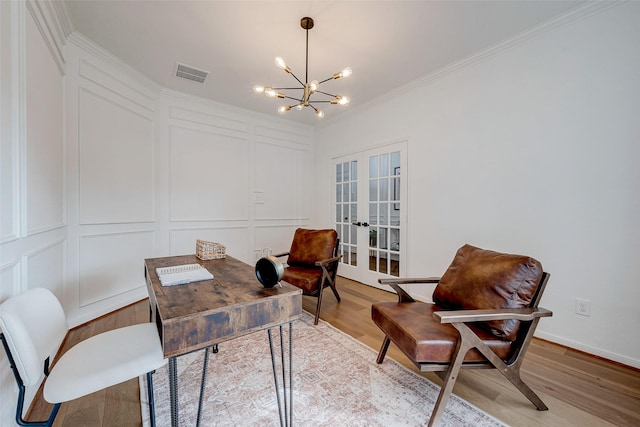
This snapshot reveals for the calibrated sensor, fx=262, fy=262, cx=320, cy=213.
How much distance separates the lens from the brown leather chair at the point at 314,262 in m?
2.74

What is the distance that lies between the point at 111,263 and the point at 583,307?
4531 millimetres

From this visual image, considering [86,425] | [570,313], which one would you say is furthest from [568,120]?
[86,425]

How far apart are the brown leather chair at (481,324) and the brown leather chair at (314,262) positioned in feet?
3.47

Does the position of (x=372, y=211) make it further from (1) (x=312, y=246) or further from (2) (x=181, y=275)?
(2) (x=181, y=275)

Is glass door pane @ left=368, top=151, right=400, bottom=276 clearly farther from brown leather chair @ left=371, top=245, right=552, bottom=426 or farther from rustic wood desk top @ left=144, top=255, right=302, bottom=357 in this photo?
rustic wood desk top @ left=144, top=255, right=302, bottom=357

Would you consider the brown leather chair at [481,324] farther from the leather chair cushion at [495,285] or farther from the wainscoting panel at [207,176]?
the wainscoting panel at [207,176]

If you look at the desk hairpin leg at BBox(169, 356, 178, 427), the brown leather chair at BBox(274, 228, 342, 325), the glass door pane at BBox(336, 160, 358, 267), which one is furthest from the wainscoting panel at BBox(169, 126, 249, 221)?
the desk hairpin leg at BBox(169, 356, 178, 427)

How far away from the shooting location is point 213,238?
402cm

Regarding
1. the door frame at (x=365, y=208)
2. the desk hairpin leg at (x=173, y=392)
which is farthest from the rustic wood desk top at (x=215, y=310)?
the door frame at (x=365, y=208)

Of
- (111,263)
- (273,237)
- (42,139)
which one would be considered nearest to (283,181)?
(273,237)

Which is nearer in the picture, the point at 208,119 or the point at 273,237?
the point at 208,119

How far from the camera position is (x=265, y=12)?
7.14 feet

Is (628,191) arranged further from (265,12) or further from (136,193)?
(136,193)

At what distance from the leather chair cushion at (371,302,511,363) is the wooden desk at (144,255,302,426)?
678 millimetres
